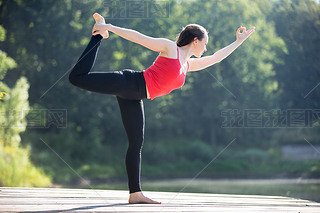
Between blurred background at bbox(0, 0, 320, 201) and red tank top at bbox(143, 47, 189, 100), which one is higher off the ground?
blurred background at bbox(0, 0, 320, 201)

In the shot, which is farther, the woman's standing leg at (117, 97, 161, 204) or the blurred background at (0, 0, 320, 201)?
the blurred background at (0, 0, 320, 201)

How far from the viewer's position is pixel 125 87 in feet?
9.85

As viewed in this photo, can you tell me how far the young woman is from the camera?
296 cm

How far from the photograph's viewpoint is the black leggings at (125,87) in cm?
295

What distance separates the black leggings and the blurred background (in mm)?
12205

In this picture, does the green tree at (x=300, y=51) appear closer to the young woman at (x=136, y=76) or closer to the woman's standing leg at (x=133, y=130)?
the young woman at (x=136, y=76)

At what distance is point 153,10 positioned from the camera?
71.6ft

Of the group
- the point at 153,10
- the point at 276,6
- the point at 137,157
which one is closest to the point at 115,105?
the point at 153,10

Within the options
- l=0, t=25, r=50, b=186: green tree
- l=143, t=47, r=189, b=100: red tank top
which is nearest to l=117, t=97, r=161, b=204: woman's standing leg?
l=143, t=47, r=189, b=100: red tank top

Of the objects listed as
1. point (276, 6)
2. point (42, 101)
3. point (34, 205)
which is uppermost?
point (276, 6)

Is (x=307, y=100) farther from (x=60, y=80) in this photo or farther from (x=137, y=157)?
(x=137, y=157)

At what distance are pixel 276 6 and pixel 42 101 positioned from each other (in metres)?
10.2

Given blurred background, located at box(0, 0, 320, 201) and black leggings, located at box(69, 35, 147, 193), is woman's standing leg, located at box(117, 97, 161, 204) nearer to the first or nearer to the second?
black leggings, located at box(69, 35, 147, 193)

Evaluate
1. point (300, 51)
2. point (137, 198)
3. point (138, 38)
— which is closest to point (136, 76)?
point (138, 38)
